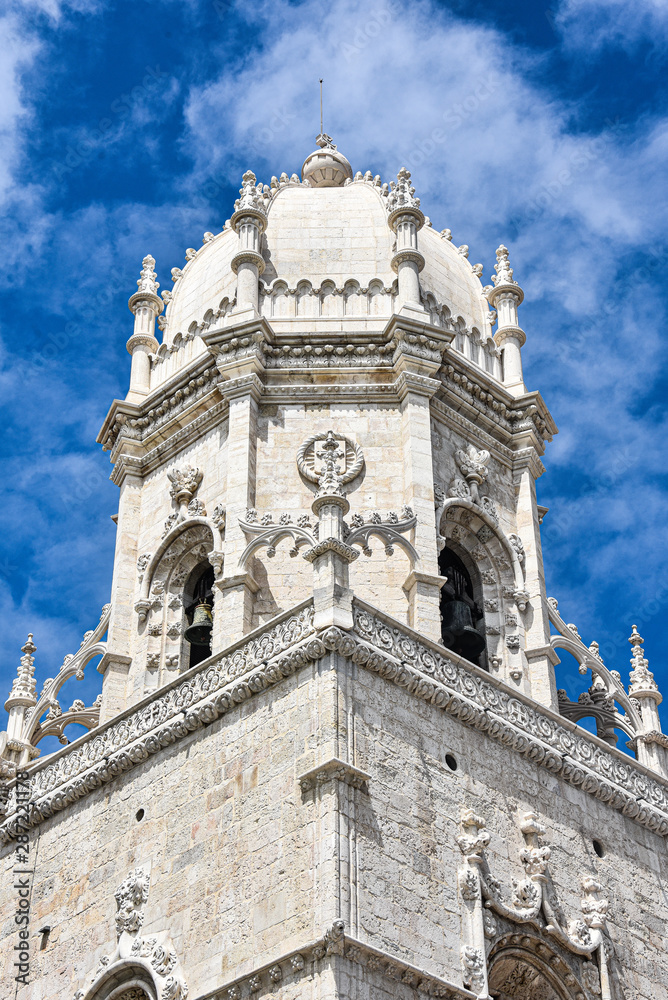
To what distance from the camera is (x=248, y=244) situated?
30922 mm

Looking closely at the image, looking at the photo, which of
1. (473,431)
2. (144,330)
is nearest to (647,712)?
(473,431)

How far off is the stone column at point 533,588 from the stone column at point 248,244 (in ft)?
19.7

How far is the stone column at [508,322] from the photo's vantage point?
1244 inches

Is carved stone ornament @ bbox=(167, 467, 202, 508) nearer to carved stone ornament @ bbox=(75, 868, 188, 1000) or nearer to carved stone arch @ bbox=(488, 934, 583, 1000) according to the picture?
carved stone ornament @ bbox=(75, 868, 188, 1000)

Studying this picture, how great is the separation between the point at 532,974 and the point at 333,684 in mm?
4985

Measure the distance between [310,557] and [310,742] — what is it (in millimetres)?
3021

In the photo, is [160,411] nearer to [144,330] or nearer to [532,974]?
[144,330]

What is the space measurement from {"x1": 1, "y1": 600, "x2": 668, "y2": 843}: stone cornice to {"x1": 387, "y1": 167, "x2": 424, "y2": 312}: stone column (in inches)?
348

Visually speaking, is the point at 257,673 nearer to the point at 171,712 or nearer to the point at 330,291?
the point at 171,712

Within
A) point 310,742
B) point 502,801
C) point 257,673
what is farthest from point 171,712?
point 502,801

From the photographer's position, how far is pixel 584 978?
875 inches

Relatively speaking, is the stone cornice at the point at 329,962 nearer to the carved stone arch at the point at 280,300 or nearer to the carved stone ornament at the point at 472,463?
the carved stone ornament at the point at 472,463

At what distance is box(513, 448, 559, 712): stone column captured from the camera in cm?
Answer: 2731

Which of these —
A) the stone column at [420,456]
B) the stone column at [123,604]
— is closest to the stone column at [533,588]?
the stone column at [420,456]
